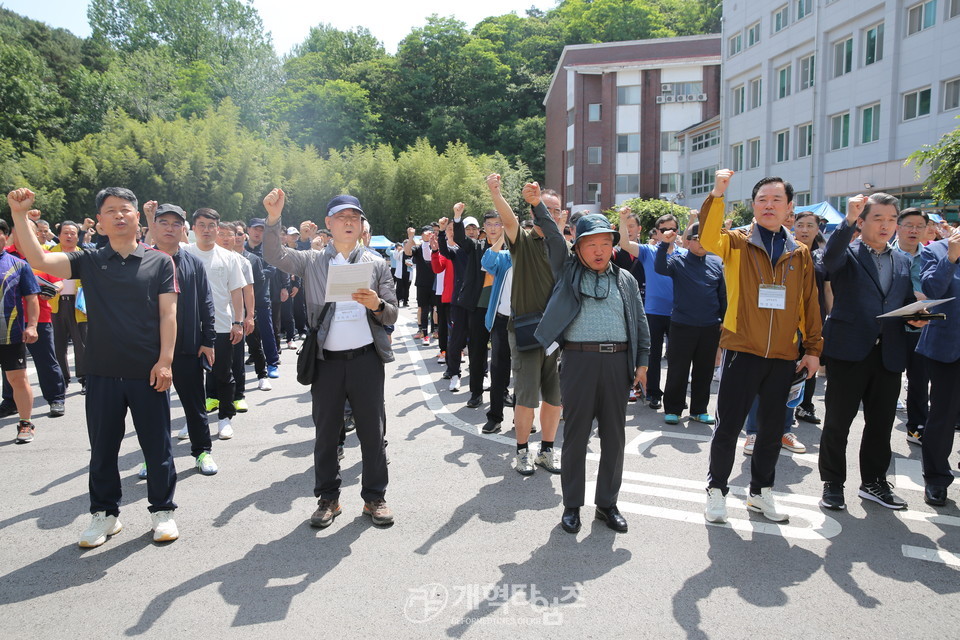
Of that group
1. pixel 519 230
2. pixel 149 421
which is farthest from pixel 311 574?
pixel 519 230

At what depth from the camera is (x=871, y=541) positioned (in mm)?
4203

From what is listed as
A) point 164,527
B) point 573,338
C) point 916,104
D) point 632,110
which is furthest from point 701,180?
point 164,527

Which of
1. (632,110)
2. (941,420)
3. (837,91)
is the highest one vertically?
(632,110)

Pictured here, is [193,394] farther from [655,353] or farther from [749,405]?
[655,353]

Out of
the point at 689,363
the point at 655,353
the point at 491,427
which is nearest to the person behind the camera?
the point at 491,427

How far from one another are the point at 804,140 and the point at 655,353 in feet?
88.6

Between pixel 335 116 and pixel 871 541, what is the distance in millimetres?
51220

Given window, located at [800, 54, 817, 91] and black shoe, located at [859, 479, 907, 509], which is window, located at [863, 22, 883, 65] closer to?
window, located at [800, 54, 817, 91]

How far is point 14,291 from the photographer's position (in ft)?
21.1

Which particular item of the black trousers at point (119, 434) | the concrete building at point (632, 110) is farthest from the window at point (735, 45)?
the black trousers at point (119, 434)

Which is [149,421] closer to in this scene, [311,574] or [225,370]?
[311,574]

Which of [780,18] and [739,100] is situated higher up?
[780,18]

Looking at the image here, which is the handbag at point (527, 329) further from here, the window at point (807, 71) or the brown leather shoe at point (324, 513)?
the window at point (807, 71)

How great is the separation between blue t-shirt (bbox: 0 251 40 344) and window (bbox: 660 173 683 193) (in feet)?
149
